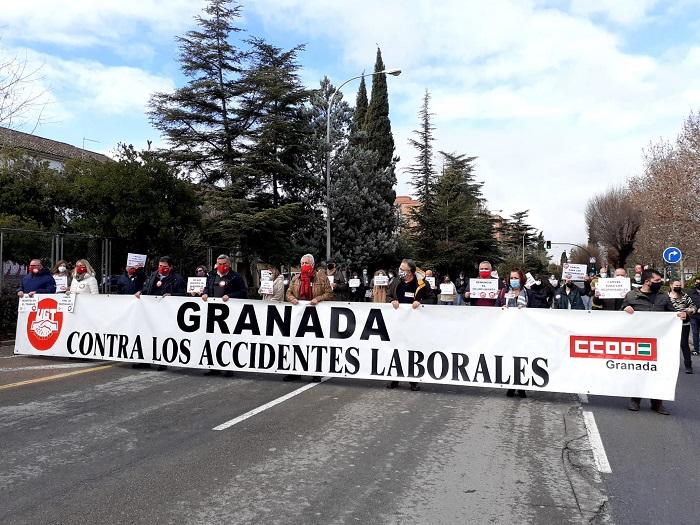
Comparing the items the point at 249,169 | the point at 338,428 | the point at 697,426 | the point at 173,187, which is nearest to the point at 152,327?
the point at 338,428

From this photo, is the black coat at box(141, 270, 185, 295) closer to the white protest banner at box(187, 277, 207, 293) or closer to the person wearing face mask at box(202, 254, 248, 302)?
the white protest banner at box(187, 277, 207, 293)

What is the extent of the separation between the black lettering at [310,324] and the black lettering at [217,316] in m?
1.23

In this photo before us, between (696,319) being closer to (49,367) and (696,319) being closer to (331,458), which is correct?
(331,458)

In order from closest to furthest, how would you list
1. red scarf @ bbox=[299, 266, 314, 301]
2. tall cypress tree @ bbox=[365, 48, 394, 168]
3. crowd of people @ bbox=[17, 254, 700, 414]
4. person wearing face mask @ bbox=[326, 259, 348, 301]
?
crowd of people @ bbox=[17, 254, 700, 414] → red scarf @ bbox=[299, 266, 314, 301] → person wearing face mask @ bbox=[326, 259, 348, 301] → tall cypress tree @ bbox=[365, 48, 394, 168]

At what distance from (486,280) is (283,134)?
74.4ft

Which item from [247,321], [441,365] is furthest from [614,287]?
[247,321]

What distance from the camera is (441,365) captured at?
8547 mm

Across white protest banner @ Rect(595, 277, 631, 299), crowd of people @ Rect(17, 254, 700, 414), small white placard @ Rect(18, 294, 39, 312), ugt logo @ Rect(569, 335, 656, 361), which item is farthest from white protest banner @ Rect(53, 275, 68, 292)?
white protest banner @ Rect(595, 277, 631, 299)

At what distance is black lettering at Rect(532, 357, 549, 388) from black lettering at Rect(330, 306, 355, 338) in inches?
101

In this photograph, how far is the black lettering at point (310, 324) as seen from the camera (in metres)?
9.14

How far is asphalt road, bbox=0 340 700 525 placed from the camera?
169 inches

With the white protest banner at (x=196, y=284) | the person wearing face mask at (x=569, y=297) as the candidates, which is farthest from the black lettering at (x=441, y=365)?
the person wearing face mask at (x=569, y=297)

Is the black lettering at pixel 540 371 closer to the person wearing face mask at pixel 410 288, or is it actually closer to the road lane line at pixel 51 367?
the person wearing face mask at pixel 410 288

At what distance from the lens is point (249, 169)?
96.0ft
